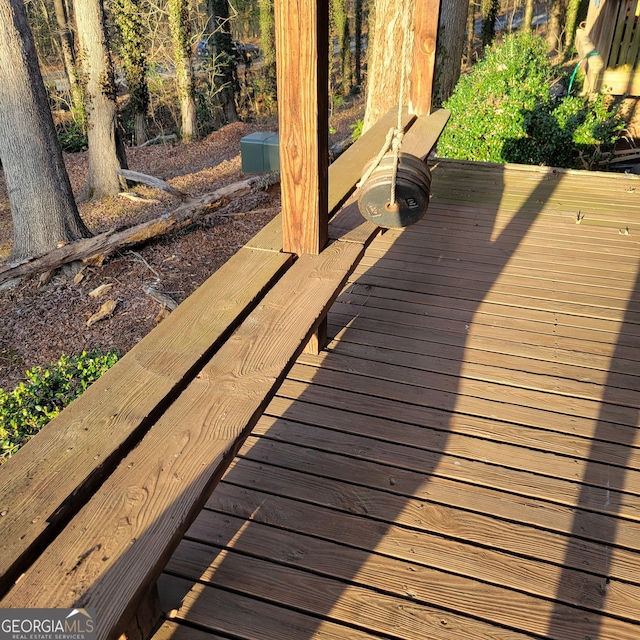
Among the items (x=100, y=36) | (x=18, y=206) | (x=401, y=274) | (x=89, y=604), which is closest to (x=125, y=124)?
(x=100, y=36)

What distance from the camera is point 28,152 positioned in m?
7.59

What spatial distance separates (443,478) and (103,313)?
5057 millimetres

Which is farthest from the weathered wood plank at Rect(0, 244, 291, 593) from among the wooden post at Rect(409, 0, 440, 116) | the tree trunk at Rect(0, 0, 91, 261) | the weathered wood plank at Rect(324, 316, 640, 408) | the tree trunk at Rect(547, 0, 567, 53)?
the tree trunk at Rect(547, 0, 567, 53)

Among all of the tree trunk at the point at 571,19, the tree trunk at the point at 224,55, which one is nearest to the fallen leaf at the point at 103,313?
the tree trunk at the point at 224,55

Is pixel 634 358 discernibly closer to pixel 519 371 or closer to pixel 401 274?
pixel 519 371

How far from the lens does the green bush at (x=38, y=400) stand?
3.74 metres

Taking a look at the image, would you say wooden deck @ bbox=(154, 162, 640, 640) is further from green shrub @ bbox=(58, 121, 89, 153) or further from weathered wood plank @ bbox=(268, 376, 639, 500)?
green shrub @ bbox=(58, 121, 89, 153)

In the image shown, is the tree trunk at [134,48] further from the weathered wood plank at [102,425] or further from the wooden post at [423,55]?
the weathered wood plank at [102,425]

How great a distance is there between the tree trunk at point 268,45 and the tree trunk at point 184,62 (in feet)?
12.3

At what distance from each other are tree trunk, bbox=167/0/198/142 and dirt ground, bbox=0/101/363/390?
16.9ft

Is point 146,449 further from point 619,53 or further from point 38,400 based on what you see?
point 619,53

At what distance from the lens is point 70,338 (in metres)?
6.32

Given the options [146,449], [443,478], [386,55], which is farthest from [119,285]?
[146,449]

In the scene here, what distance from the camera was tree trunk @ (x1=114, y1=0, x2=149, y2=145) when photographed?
1283 cm
